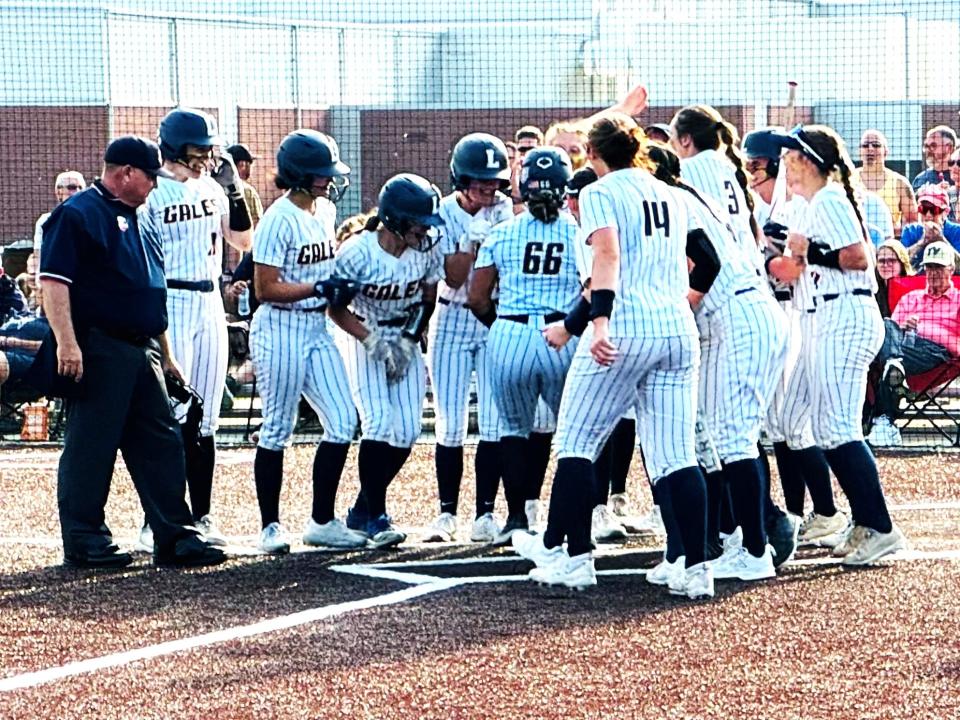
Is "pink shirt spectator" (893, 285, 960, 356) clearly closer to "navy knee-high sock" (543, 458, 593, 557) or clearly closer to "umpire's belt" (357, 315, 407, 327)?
"umpire's belt" (357, 315, 407, 327)

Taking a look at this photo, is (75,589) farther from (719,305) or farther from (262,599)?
(719,305)

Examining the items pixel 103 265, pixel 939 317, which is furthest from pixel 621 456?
pixel 939 317

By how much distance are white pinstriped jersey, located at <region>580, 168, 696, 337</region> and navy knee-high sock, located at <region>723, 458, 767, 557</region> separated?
31.4 inches

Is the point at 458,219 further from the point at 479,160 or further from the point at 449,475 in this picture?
the point at 449,475

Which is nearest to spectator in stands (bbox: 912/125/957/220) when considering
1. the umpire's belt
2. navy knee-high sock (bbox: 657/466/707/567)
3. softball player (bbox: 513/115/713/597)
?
the umpire's belt

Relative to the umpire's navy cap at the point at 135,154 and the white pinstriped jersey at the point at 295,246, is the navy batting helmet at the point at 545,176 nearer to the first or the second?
the white pinstriped jersey at the point at 295,246

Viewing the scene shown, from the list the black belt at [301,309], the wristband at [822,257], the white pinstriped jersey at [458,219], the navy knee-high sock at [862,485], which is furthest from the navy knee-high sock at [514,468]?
the wristband at [822,257]

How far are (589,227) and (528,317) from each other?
140 centimetres

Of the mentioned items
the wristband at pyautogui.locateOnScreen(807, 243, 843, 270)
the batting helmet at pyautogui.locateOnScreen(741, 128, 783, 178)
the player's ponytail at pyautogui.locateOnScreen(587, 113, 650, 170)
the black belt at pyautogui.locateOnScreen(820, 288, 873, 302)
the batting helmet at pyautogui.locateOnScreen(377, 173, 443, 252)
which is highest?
the batting helmet at pyautogui.locateOnScreen(741, 128, 783, 178)

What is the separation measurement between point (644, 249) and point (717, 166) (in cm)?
104

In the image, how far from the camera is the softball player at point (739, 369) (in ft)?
24.6

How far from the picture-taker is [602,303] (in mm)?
6742

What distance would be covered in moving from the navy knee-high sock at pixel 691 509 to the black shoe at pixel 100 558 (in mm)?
2448

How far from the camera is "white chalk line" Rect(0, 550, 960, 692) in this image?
592 centimetres
